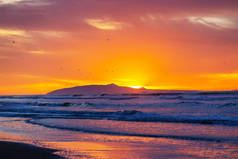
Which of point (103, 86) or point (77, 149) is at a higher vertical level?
point (103, 86)

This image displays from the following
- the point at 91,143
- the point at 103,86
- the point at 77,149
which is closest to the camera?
the point at 77,149

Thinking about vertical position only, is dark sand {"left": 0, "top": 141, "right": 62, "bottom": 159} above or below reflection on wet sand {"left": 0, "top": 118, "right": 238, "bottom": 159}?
below

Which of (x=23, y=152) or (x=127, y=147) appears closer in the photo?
(x=23, y=152)

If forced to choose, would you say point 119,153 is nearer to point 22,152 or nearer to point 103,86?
point 22,152

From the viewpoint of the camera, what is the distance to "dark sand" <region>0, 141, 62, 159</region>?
874 cm

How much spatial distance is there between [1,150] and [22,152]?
2.48 feet

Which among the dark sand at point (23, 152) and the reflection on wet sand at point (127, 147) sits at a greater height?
the reflection on wet sand at point (127, 147)

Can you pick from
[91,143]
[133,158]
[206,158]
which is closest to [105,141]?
[91,143]

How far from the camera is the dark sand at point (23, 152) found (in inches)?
344

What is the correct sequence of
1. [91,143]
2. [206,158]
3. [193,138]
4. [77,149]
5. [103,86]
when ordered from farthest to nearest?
[103,86], [193,138], [91,143], [77,149], [206,158]

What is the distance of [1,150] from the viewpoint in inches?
376

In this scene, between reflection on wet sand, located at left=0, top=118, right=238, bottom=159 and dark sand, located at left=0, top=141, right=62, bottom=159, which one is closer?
dark sand, located at left=0, top=141, right=62, bottom=159

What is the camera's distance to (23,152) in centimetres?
936

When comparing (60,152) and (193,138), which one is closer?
(60,152)
